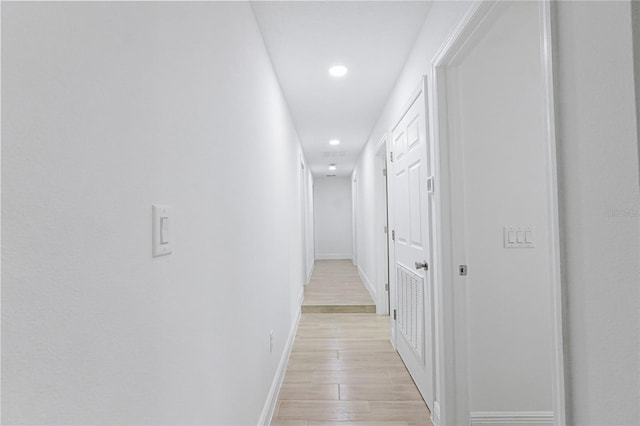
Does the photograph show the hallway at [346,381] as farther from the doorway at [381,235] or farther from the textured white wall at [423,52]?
the textured white wall at [423,52]

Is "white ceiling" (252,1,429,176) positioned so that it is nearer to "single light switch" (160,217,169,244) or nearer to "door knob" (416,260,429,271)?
"door knob" (416,260,429,271)

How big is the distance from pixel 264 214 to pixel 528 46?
183 cm

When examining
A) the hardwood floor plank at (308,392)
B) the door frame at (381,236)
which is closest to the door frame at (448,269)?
the hardwood floor plank at (308,392)

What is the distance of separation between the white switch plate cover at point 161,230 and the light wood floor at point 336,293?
3.86 meters

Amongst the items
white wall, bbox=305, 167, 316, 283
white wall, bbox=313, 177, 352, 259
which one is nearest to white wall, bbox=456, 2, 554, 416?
white wall, bbox=305, 167, 316, 283

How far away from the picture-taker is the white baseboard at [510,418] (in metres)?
1.89

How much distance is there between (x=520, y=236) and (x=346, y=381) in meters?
1.61

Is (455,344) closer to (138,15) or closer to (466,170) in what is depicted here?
(466,170)

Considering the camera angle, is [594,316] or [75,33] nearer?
[75,33]

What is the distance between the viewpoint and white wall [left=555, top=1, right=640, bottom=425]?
0.74 metres

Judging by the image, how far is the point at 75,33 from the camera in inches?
21.6

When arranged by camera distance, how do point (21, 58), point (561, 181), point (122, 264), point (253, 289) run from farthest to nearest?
point (253, 289) → point (561, 181) → point (122, 264) → point (21, 58)

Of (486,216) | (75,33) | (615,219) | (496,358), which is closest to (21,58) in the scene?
(75,33)

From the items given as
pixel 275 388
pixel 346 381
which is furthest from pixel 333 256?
pixel 275 388
